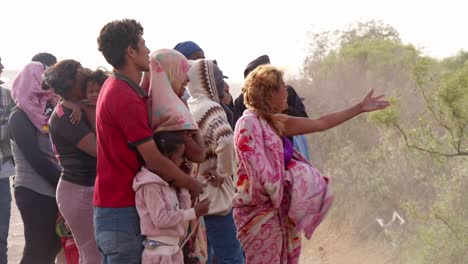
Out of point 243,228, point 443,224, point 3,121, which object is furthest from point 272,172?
point 443,224

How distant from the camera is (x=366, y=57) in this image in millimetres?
19422

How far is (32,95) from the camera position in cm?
728

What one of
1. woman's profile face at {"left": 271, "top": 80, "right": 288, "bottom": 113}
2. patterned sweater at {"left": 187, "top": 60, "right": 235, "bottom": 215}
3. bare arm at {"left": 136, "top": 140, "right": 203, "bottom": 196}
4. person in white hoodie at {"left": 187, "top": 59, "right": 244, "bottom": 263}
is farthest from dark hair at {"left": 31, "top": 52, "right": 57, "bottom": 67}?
bare arm at {"left": 136, "top": 140, "right": 203, "bottom": 196}

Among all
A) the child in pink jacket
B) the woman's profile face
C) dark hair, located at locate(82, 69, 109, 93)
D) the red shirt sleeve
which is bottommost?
the child in pink jacket

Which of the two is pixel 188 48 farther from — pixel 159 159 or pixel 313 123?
pixel 159 159

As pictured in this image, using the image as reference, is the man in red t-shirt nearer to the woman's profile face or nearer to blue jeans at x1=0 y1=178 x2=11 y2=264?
the woman's profile face

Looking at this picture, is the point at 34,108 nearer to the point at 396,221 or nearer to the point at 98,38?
the point at 98,38

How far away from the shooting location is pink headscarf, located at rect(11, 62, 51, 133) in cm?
707

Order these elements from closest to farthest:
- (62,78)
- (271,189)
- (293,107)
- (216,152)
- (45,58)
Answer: (271,189) → (62,78) → (216,152) → (293,107) → (45,58)

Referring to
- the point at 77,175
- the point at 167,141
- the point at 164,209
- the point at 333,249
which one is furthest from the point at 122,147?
the point at 333,249

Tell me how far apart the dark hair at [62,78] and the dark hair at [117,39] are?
125 centimetres

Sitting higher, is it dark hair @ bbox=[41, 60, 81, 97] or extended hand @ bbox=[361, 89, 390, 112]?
dark hair @ bbox=[41, 60, 81, 97]

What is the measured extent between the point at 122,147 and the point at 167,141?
28 centimetres

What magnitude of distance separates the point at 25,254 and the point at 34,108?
1080 millimetres
